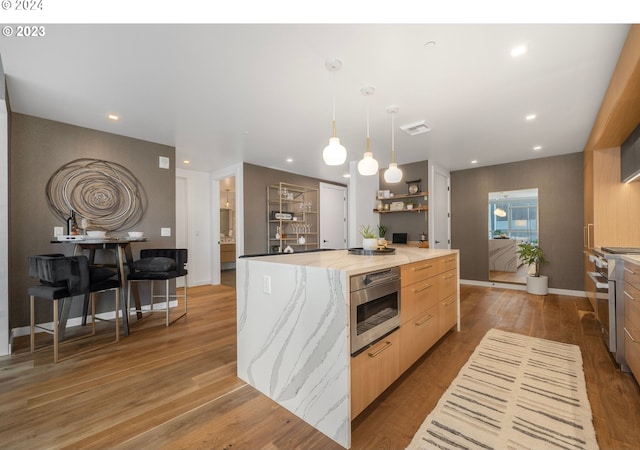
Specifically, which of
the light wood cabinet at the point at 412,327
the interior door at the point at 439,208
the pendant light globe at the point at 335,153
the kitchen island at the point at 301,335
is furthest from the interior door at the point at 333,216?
the kitchen island at the point at 301,335

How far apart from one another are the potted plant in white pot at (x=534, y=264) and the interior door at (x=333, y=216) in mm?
3810

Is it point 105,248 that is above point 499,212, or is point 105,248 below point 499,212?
below

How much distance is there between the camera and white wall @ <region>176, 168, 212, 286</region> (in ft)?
18.4

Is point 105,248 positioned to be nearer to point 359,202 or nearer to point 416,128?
point 359,202

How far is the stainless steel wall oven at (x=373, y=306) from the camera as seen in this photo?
1443 mm

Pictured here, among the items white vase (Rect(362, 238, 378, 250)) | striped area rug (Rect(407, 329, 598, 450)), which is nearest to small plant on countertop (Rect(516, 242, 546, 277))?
striped area rug (Rect(407, 329, 598, 450))

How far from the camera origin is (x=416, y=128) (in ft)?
11.2

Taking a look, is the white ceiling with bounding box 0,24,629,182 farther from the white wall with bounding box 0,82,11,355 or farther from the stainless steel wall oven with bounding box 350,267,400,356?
the stainless steel wall oven with bounding box 350,267,400,356

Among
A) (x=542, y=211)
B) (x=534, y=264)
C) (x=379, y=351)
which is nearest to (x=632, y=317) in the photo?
(x=379, y=351)

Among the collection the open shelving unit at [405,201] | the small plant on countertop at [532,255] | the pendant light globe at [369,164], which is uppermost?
the pendant light globe at [369,164]

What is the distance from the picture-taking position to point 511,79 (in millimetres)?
2320

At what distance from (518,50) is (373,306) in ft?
6.87

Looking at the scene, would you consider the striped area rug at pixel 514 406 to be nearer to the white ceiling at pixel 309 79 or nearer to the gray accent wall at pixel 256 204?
the white ceiling at pixel 309 79
